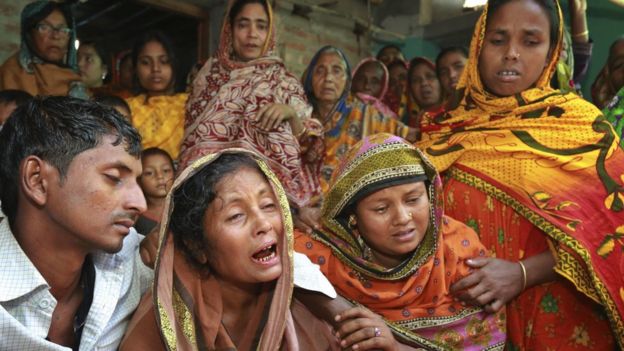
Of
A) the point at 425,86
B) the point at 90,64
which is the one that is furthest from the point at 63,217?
the point at 425,86

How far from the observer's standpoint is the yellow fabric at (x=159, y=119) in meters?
4.24

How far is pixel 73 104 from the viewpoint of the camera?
1.78m

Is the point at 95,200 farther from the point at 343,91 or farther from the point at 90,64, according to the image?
the point at 90,64

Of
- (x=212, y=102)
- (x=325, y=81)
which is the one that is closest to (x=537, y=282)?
(x=212, y=102)

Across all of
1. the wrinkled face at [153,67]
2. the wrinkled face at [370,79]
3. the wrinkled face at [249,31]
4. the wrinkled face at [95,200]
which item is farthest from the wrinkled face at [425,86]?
the wrinkled face at [95,200]

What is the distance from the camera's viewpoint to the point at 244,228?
73.7 inches

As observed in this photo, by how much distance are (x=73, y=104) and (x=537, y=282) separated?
177cm

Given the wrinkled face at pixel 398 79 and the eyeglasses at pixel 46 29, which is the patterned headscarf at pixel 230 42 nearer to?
the eyeglasses at pixel 46 29

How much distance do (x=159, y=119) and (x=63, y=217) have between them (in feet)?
8.78

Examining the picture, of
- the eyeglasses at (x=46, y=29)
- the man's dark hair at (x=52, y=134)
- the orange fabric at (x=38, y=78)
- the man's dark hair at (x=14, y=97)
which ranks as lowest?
the man's dark hair at (x=52, y=134)

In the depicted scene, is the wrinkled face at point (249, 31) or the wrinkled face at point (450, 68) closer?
the wrinkled face at point (249, 31)

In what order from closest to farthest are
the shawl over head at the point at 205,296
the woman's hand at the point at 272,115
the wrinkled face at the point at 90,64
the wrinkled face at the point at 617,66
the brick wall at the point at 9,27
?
the shawl over head at the point at 205,296, the woman's hand at the point at 272,115, the wrinkled face at the point at 617,66, the wrinkled face at the point at 90,64, the brick wall at the point at 9,27

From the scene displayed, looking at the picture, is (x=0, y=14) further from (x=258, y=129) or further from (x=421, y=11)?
(x=421, y=11)

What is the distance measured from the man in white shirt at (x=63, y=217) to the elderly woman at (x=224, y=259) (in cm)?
14
